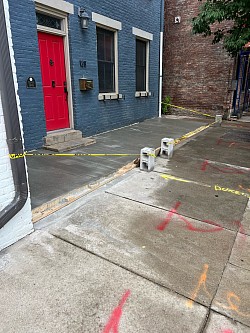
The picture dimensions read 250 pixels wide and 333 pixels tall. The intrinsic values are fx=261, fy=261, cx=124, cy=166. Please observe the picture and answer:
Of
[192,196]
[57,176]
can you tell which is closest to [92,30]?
[57,176]

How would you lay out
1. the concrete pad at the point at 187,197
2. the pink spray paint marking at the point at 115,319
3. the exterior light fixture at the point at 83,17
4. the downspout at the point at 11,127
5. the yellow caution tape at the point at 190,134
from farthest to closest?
1. the yellow caution tape at the point at 190,134
2. the exterior light fixture at the point at 83,17
3. the concrete pad at the point at 187,197
4. the downspout at the point at 11,127
5. the pink spray paint marking at the point at 115,319

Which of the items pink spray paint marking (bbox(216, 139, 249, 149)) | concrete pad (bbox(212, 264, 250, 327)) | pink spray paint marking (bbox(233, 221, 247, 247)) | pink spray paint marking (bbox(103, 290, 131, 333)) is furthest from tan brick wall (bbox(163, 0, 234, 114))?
pink spray paint marking (bbox(103, 290, 131, 333))

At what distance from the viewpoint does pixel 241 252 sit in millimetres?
2748

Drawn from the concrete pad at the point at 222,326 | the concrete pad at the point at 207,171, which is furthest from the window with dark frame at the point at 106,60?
the concrete pad at the point at 222,326

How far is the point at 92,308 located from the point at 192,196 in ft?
8.15

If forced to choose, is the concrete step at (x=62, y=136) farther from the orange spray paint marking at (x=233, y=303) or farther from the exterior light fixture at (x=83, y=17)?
the orange spray paint marking at (x=233, y=303)

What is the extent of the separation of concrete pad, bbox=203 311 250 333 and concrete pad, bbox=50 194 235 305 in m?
0.15

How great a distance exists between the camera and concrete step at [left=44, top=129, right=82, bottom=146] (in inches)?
251

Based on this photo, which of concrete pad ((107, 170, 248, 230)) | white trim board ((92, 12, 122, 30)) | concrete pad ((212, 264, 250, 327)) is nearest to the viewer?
concrete pad ((212, 264, 250, 327))

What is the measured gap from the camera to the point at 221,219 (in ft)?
11.1

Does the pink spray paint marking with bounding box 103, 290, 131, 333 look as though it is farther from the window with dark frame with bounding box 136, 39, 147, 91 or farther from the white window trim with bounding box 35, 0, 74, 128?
the window with dark frame with bounding box 136, 39, 147, 91

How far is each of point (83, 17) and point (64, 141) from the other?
3231 millimetres

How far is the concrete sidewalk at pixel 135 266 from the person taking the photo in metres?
1.96

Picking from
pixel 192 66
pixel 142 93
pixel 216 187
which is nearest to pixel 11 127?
pixel 216 187
